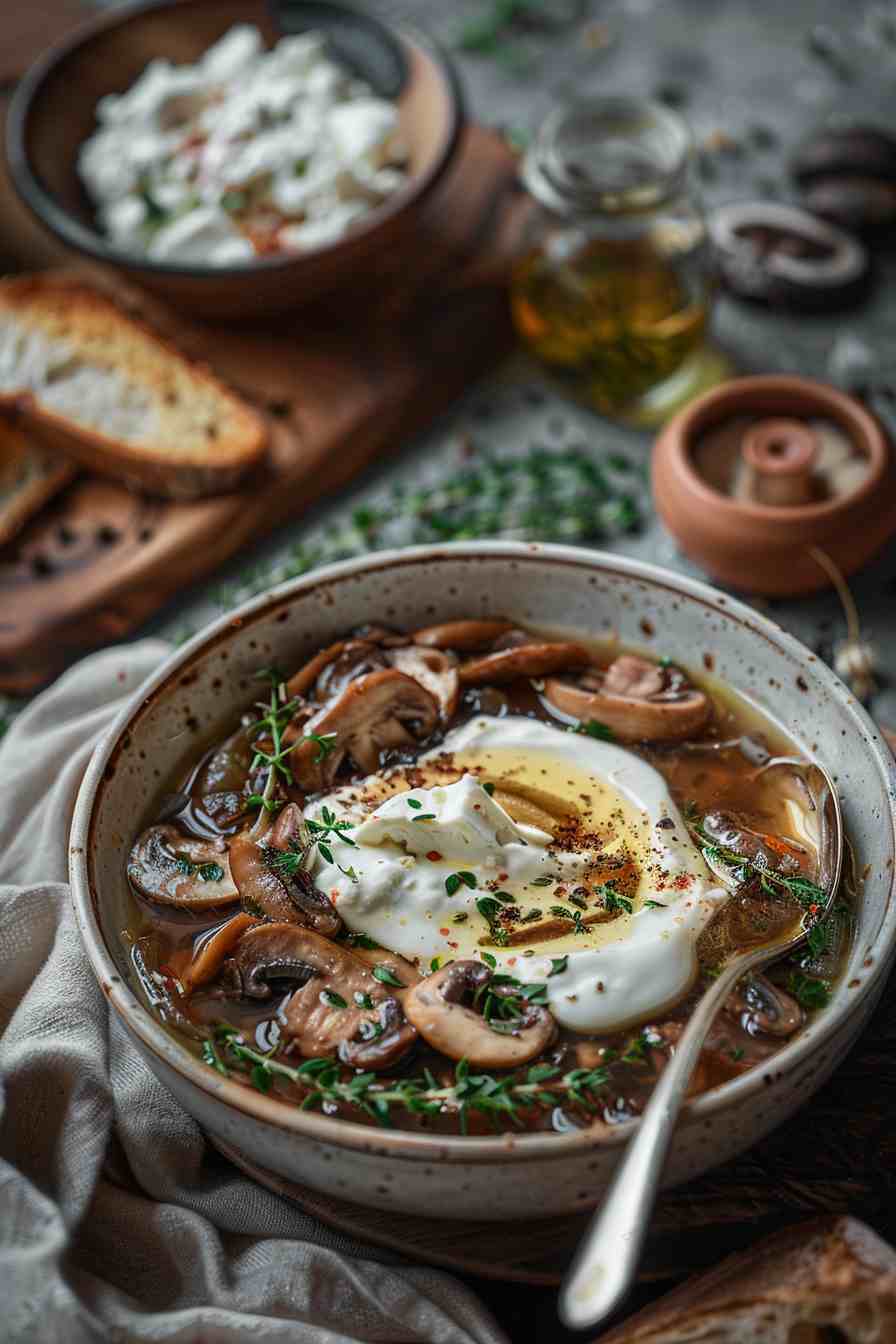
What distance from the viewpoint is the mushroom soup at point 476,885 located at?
2.51m

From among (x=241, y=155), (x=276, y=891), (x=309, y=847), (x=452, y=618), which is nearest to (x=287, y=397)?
(x=241, y=155)

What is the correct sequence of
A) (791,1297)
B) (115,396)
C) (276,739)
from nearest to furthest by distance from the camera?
(791,1297) → (276,739) → (115,396)

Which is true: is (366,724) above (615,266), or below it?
above

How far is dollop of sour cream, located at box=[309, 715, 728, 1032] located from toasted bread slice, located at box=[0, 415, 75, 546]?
205 centimetres

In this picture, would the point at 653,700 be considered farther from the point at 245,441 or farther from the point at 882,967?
the point at 245,441

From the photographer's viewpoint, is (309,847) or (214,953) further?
(309,847)

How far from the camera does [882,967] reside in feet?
7.93

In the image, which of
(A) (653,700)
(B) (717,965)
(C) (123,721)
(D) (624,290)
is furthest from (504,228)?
(B) (717,965)

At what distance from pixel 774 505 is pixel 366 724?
63.9 inches


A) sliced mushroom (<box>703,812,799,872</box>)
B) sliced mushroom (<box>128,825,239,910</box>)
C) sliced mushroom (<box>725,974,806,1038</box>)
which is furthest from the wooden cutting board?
sliced mushroom (<box>725,974,806,1038</box>)

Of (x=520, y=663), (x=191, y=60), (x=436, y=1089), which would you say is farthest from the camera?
(x=191, y=60)

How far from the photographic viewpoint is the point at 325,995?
103 inches

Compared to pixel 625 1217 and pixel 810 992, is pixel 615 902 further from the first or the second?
pixel 625 1217

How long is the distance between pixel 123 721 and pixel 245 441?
177 centimetres
